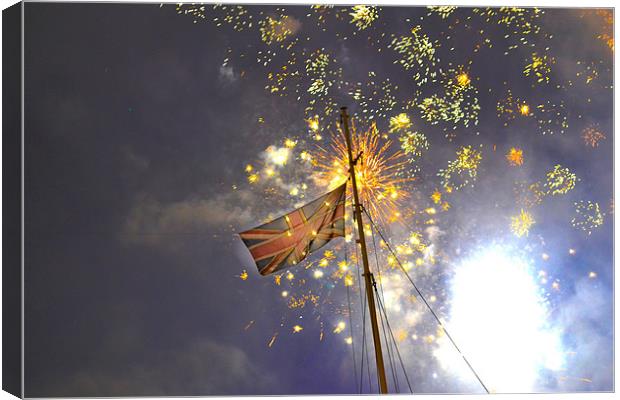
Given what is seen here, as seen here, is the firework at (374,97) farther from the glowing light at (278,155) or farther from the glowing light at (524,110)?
the glowing light at (524,110)

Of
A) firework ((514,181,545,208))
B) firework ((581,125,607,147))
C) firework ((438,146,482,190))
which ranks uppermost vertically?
firework ((581,125,607,147))

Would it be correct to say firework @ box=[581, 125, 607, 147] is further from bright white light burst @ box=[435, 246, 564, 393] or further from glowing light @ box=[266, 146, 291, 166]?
glowing light @ box=[266, 146, 291, 166]

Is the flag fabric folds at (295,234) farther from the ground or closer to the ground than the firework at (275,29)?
closer to the ground

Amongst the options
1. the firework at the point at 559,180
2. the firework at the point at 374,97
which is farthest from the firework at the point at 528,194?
the firework at the point at 374,97

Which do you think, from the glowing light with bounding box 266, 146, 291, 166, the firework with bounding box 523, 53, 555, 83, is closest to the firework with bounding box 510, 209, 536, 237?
the firework with bounding box 523, 53, 555, 83

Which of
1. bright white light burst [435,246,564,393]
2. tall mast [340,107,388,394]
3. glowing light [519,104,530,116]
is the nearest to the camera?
tall mast [340,107,388,394]

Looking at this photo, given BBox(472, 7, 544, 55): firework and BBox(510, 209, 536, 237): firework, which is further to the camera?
BBox(472, 7, 544, 55): firework
